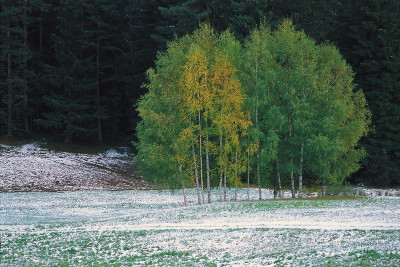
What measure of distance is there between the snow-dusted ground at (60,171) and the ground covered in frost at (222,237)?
2551 cm

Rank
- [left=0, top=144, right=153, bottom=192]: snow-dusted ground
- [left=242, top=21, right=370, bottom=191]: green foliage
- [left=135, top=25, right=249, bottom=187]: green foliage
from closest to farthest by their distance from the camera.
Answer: [left=135, top=25, right=249, bottom=187]: green foliage → [left=242, top=21, right=370, bottom=191]: green foliage → [left=0, top=144, right=153, bottom=192]: snow-dusted ground

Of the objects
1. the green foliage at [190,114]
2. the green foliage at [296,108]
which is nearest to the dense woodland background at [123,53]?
the green foliage at [296,108]

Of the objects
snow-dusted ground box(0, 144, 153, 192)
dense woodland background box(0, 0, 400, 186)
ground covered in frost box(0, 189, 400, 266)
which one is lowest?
ground covered in frost box(0, 189, 400, 266)

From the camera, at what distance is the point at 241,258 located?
2102 cm

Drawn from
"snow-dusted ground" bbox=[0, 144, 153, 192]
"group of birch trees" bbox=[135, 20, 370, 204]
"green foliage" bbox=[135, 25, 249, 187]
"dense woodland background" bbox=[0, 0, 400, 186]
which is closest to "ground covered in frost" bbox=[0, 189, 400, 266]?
"green foliage" bbox=[135, 25, 249, 187]

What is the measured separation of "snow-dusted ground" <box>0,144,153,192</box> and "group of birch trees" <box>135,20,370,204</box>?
794 inches

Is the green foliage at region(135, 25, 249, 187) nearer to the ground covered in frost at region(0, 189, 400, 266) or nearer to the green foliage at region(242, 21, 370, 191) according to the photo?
the green foliage at region(242, 21, 370, 191)

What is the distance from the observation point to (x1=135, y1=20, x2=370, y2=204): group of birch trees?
42.7m

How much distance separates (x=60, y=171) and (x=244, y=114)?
3138cm

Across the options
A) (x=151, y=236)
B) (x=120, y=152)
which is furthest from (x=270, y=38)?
(x=120, y=152)

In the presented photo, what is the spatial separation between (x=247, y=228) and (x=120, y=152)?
5591 centimetres

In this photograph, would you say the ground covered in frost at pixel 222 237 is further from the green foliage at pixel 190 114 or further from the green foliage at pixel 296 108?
the green foliage at pixel 296 108

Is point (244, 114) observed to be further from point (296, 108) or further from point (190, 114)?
point (190, 114)

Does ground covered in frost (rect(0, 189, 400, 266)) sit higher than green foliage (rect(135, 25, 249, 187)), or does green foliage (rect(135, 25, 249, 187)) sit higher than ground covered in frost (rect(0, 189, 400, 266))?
green foliage (rect(135, 25, 249, 187))
